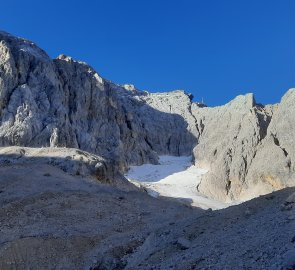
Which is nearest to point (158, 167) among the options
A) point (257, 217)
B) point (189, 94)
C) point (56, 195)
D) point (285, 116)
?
point (285, 116)

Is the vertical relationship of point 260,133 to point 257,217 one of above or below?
above

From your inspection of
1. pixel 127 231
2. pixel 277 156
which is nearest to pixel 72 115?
pixel 277 156

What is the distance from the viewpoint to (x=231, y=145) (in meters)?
81.4

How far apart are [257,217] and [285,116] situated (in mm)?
63159

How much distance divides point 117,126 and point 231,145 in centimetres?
2420

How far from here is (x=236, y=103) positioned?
95.1 meters

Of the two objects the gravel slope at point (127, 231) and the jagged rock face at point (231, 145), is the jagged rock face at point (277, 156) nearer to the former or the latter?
the jagged rock face at point (231, 145)

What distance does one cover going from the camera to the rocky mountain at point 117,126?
69000 mm

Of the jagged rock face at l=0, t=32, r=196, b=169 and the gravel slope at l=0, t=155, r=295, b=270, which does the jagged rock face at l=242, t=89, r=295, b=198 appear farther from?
the gravel slope at l=0, t=155, r=295, b=270

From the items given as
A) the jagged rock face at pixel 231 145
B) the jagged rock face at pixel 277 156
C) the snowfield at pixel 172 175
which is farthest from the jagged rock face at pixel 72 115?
the jagged rock face at pixel 277 156

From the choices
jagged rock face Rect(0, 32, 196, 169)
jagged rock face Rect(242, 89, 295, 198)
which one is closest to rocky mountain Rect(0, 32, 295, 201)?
jagged rock face Rect(242, 89, 295, 198)

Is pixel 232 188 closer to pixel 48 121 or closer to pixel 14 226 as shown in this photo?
pixel 48 121

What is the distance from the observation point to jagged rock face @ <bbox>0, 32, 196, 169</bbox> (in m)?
69.5

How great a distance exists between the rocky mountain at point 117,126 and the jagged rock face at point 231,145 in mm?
164
